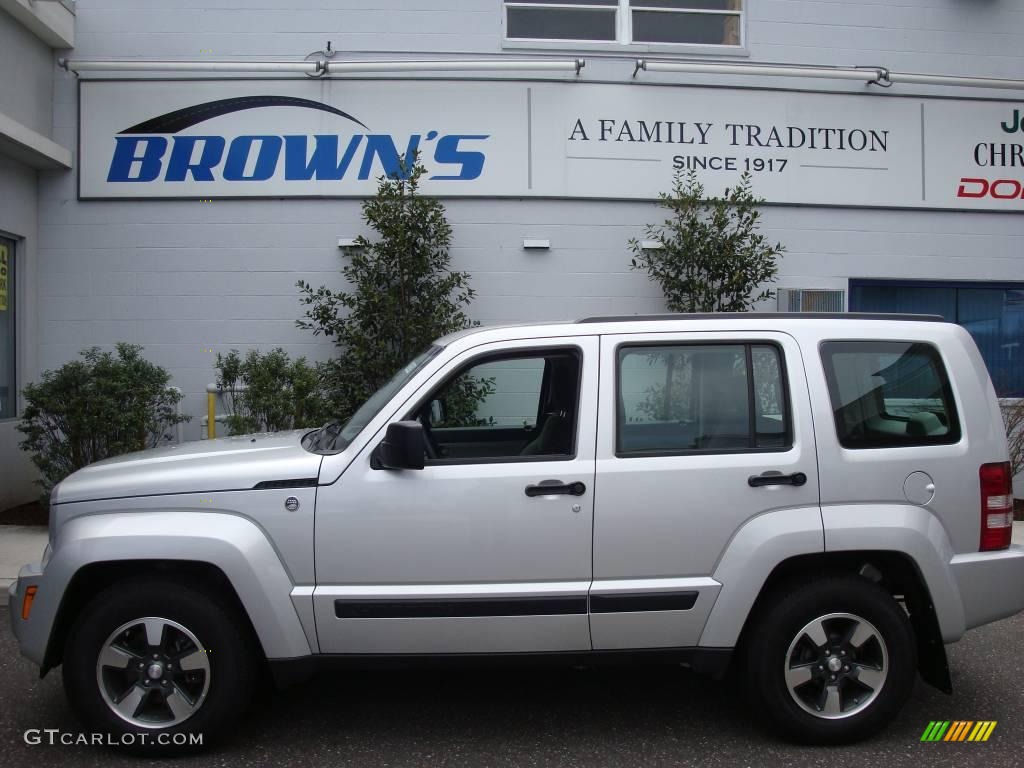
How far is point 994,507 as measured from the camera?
3.97m

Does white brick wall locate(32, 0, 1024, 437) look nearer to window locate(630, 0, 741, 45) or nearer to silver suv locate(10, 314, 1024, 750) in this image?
window locate(630, 0, 741, 45)

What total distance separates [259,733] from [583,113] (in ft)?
23.7

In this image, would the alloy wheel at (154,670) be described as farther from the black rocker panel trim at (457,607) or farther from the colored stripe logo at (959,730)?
the colored stripe logo at (959,730)

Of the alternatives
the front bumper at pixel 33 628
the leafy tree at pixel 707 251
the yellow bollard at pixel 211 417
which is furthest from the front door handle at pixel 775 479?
the yellow bollard at pixel 211 417

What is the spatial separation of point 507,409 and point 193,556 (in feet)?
5.41

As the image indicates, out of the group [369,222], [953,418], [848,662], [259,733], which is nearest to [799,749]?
[848,662]

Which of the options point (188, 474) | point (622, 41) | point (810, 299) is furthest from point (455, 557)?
point (622, 41)

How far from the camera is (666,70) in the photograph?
9.35 metres

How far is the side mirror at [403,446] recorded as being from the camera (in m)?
3.62

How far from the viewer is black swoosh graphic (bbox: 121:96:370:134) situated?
9312 mm

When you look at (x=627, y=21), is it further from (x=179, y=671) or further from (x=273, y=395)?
(x=179, y=671)

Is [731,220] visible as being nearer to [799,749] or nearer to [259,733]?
[799,749]

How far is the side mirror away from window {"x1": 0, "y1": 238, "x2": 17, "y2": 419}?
22.7 feet

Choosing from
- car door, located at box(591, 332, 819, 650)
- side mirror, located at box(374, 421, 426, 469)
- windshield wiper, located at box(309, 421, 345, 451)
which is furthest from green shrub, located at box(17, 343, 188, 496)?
car door, located at box(591, 332, 819, 650)
